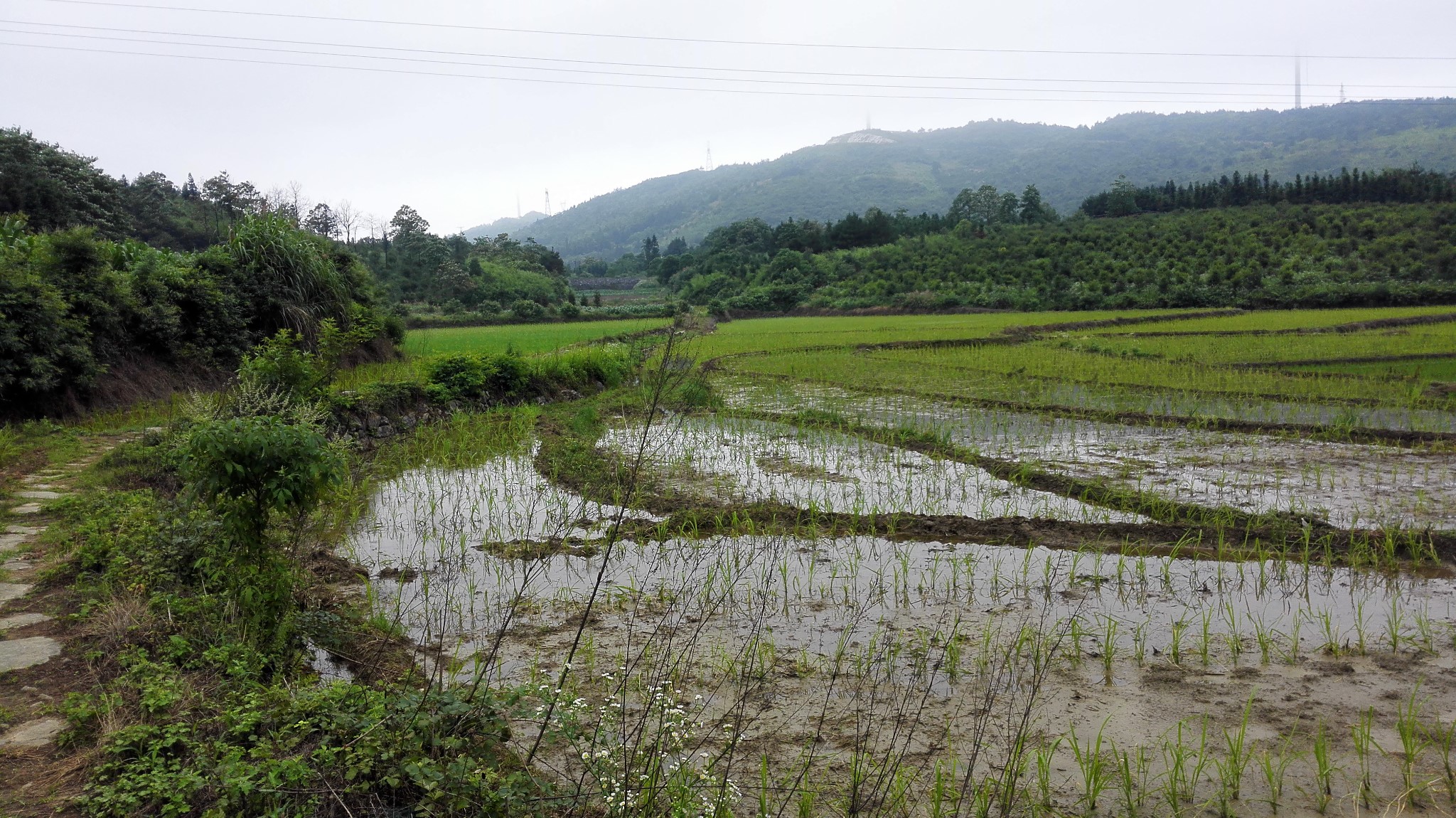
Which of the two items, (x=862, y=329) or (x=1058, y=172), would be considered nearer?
(x=862, y=329)

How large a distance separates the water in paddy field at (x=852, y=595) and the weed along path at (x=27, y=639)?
55.2 inches

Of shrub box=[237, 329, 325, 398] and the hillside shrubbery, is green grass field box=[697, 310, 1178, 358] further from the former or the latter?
shrub box=[237, 329, 325, 398]

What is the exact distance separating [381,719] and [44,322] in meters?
8.57

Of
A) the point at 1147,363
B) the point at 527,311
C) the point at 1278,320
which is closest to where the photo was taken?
the point at 1147,363

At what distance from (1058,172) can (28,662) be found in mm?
182241

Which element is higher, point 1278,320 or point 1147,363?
point 1147,363

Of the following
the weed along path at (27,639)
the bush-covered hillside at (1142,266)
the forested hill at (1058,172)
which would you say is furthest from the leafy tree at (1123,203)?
the forested hill at (1058,172)

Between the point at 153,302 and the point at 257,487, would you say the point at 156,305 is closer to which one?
the point at 153,302

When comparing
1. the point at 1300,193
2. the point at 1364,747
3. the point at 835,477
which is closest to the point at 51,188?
the point at 835,477

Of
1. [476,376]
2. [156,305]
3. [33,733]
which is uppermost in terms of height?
[156,305]

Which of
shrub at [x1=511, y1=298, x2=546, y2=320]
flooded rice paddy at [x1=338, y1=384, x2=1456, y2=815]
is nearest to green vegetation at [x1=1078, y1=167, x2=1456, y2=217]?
shrub at [x1=511, y1=298, x2=546, y2=320]

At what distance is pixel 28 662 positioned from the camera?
10.8 feet

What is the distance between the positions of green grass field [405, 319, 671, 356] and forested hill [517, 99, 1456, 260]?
370 feet

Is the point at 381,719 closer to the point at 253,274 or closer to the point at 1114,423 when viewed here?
the point at 1114,423
